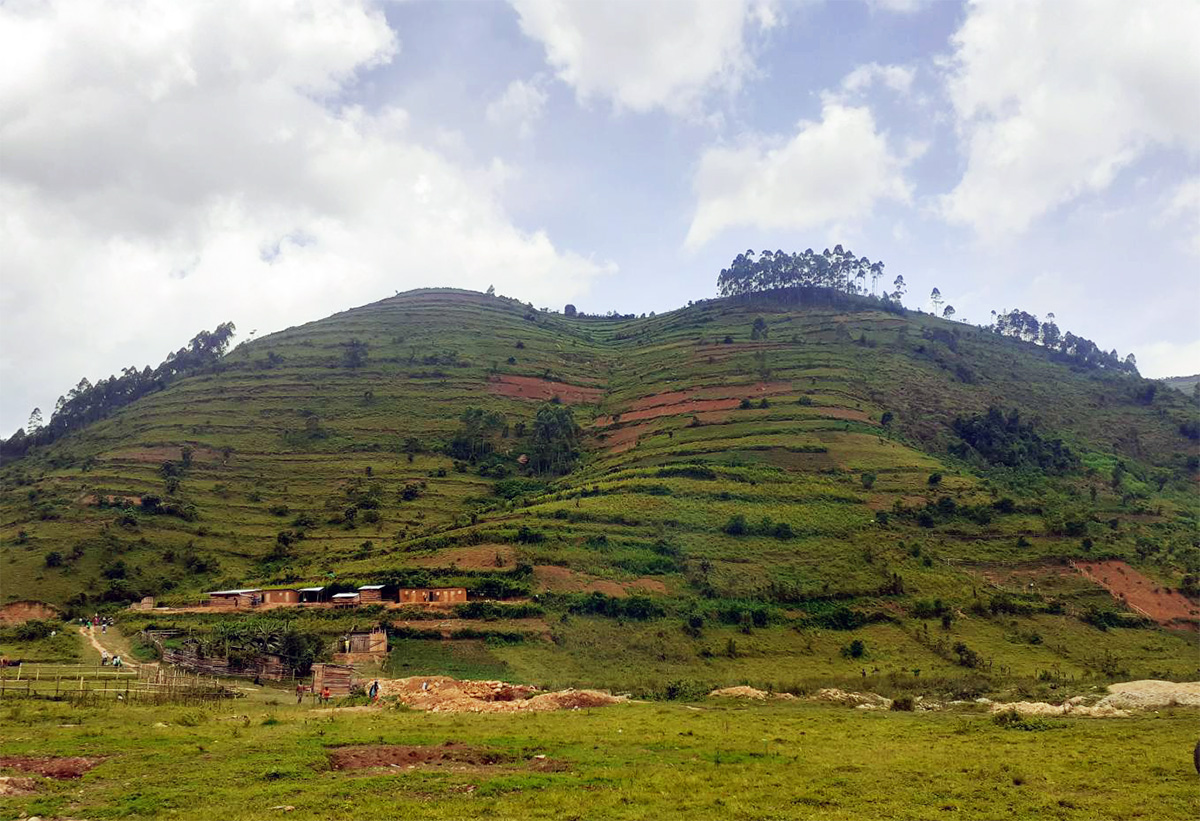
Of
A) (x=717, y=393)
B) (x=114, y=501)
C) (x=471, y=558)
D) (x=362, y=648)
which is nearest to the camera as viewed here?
(x=362, y=648)

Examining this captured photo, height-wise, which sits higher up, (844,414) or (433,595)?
(844,414)

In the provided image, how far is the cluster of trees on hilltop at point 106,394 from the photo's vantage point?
117 m

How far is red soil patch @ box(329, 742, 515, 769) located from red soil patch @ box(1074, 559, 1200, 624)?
56057mm

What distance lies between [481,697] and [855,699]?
19459 mm

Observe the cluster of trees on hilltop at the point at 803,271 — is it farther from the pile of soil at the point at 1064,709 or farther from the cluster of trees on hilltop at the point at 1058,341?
the pile of soil at the point at 1064,709

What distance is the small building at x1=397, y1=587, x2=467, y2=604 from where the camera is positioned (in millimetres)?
56906

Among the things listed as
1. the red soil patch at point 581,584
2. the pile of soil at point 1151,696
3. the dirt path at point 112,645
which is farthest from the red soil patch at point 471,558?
the pile of soil at point 1151,696

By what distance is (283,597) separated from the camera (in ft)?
195

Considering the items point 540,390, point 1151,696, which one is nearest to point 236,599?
point 1151,696

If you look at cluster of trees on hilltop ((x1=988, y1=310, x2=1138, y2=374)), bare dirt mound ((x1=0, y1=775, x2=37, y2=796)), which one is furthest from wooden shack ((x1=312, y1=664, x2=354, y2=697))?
cluster of trees on hilltop ((x1=988, y1=310, x2=1138, y2=374))

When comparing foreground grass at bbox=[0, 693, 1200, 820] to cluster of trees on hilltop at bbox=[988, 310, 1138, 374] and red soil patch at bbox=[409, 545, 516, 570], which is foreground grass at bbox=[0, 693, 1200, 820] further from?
cluster of trees on hilltop at bbox=[988, 310, 1138, 374]

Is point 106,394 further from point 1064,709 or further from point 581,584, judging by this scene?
point 1064,709

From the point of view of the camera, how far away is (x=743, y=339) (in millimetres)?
130500

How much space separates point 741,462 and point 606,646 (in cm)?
3471
